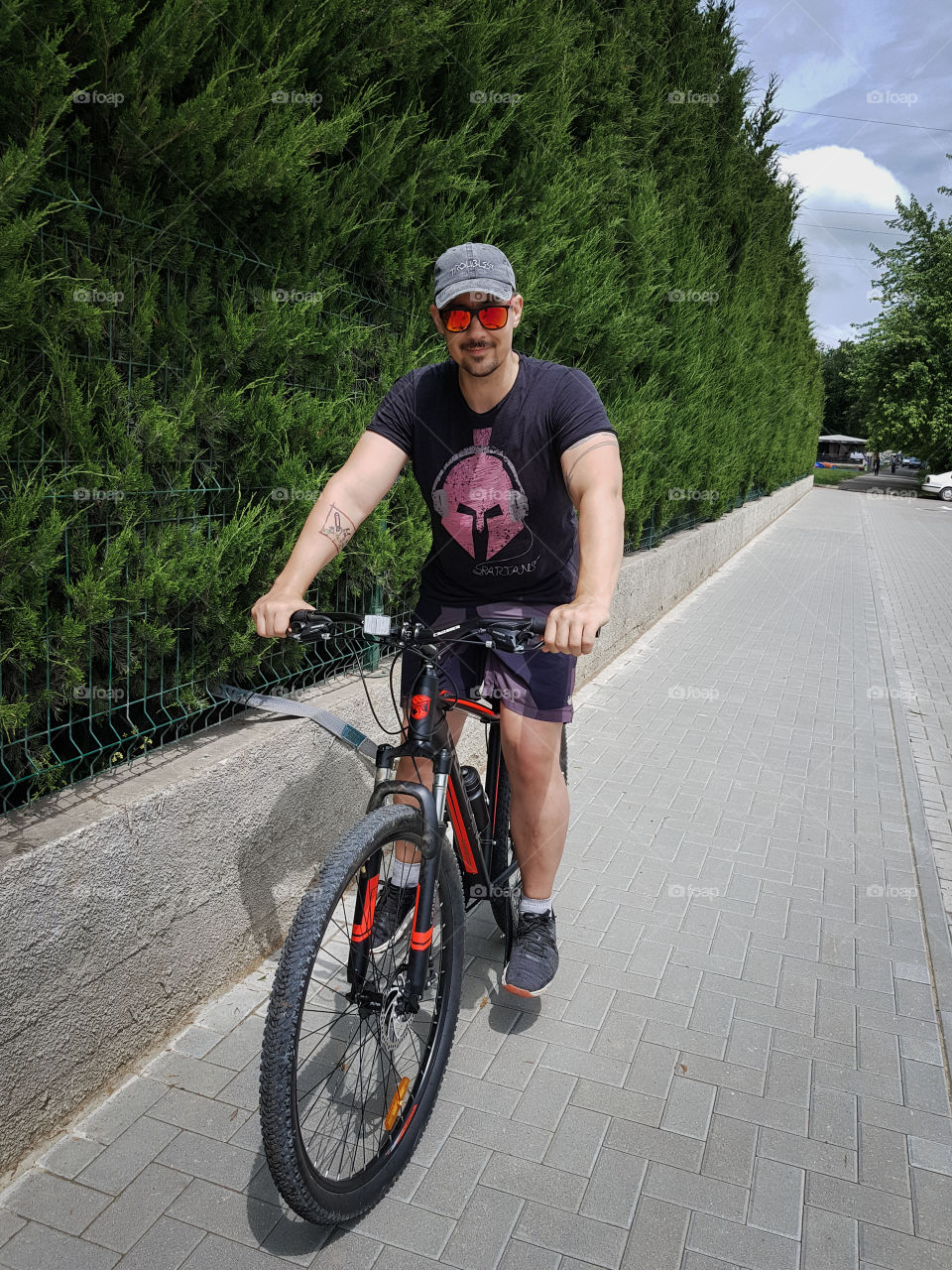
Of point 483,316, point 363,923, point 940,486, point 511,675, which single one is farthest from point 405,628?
point 940,486

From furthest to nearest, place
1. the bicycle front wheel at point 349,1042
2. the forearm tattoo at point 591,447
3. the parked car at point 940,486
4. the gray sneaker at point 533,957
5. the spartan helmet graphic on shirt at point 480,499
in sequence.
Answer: the parked car at point 940,486
the gray sneaker at point 533,957
the spartan helmet graphic on shirt at point 480,499
the forearm tattoo at point 591,447
the bicycle front wheel at point 349,1042

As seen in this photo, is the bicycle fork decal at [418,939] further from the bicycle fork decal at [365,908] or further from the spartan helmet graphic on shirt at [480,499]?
the spartan helmet graphic on shirt at [480,499]

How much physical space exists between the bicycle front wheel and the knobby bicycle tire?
54 cm

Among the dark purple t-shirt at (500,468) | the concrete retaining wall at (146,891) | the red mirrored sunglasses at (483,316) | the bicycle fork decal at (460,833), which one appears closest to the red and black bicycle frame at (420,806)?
the bicycle fork decal at (460,833)

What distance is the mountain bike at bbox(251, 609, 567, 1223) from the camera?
209 cm

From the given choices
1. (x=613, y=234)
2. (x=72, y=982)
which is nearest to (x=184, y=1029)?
(x=72, y=982)

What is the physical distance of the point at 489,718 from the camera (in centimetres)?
295

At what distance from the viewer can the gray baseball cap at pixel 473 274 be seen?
250 cm

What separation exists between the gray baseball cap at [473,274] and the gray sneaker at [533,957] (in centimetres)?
194

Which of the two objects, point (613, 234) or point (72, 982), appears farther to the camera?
point (613, 234)

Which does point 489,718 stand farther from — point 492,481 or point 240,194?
point 240,194

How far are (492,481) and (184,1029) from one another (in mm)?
1988

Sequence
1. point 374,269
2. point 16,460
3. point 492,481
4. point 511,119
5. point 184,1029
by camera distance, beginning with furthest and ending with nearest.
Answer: point 511,119 → point 374,269 → point 184,1029 → point 492,481 → point 16,460

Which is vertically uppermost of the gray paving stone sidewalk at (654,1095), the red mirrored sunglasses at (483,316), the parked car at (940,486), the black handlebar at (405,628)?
the red mirrored sunglasses at (483,316)
